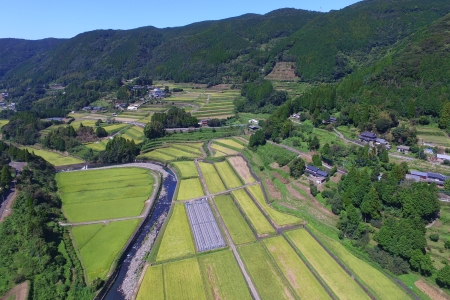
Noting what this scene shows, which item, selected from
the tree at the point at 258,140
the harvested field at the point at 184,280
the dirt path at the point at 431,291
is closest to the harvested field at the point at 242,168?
the tree at the point at 258,140

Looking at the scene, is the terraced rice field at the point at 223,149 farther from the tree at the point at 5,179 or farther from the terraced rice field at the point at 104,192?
the tree at the point at 5,179

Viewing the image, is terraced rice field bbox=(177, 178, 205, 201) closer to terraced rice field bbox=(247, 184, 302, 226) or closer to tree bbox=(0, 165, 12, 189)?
terraced rice field bbox=(247, 184, 302, 226)

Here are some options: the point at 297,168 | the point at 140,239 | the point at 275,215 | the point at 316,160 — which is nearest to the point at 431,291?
the point at 275,215

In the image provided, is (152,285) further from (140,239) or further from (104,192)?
(104,192)

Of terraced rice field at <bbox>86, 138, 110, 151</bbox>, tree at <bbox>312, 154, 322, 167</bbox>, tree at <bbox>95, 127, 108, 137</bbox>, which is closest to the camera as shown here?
tree at <bbox>312, 154, 322, 167</bbox>

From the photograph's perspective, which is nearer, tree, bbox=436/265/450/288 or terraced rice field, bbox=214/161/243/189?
tree, bbox=436/265/450/288

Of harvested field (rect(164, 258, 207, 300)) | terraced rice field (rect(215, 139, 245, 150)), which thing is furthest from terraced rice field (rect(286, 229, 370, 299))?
terraced rice field (rect(215, 139, 245, 150))
